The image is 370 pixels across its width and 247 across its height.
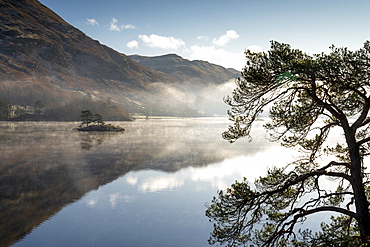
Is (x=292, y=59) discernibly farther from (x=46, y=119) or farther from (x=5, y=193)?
(x=46, y=119)

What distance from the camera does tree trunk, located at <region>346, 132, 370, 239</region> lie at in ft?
31.8

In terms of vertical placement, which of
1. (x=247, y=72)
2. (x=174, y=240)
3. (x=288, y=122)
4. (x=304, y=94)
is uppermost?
(x=247, y=72)

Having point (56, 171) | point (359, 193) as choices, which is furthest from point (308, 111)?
point (56, 171)

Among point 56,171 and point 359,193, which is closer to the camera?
point 359,193

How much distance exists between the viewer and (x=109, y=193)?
78.9ft

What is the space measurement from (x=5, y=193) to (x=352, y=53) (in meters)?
25.1

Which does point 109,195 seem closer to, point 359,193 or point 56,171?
point 56,171

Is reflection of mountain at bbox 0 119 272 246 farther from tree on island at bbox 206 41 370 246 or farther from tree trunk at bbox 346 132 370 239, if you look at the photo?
tree trunk at bbox 346 132 370 239

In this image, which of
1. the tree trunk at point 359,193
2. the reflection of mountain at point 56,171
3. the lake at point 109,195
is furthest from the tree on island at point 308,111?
the reflection of mountain at point 56,171

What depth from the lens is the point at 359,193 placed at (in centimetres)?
999

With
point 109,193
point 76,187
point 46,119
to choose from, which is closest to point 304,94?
point 109,193

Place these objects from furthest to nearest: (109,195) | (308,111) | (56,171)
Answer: (56,171) < (109,195) < (308,111)

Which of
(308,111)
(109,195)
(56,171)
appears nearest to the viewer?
(308,111)

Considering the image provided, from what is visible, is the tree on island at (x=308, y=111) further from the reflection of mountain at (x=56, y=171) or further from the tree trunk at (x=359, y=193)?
the reflection of mountain at (x=56, y=171)
